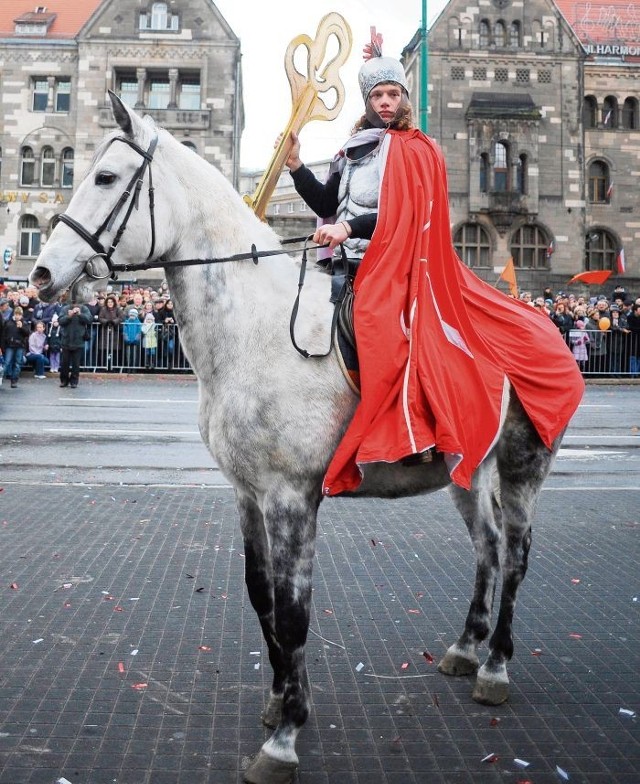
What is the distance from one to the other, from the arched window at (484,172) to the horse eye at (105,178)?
151 ft

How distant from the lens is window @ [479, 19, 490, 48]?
48.3 meters

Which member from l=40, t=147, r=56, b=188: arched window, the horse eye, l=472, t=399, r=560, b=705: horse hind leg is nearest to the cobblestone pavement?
l=472, t=399, r=560, b=705: horse hind leg

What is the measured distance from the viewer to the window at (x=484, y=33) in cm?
4834

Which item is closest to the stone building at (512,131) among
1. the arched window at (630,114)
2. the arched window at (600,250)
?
the arched window at (600,250)

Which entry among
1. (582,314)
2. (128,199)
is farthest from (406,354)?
(582,314)

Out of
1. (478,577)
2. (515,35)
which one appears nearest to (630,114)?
(515,35)

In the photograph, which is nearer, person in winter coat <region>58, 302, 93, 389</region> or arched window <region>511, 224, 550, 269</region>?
person in winter coat <region>58, 302, 93, 389</region>

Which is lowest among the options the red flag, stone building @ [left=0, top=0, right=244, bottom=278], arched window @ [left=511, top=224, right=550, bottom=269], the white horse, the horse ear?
the white horse

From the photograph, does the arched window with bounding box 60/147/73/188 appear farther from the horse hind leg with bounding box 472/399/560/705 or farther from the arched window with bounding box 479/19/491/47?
the horse hind leg with bounding box 472/399/560/705

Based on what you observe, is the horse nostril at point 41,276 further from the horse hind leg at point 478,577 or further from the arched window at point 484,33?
the arched window at point 484,33

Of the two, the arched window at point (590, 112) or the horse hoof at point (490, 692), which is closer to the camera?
the horse hoof at point (490, 692)

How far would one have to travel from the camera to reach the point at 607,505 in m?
9.78

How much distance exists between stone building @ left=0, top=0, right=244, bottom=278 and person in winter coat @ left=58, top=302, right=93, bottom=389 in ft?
86.4

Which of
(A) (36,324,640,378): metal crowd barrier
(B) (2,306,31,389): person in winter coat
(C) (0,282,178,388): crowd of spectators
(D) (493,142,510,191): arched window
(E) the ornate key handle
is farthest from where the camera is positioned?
(D) (493,142,510,191): arched window
